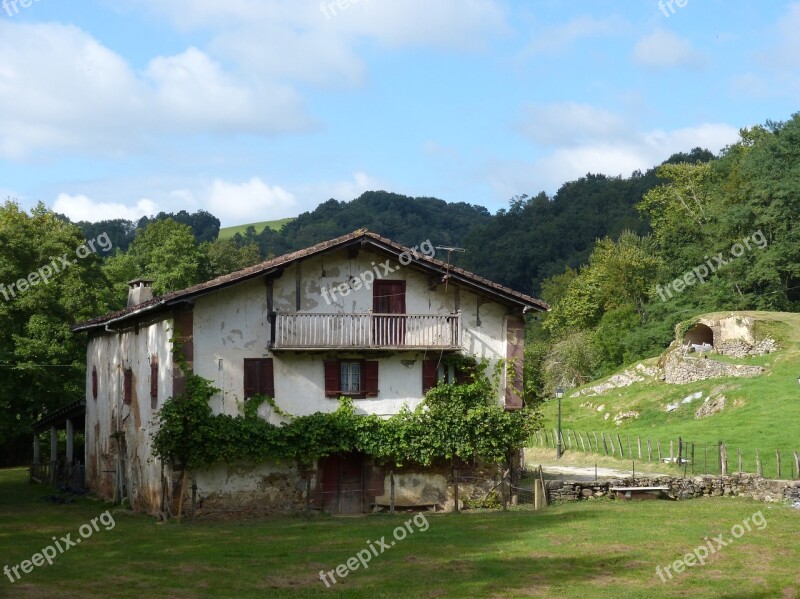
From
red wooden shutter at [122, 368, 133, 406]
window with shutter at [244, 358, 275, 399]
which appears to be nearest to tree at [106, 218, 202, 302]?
red wooden shutter at [122, 368, 133, 406]

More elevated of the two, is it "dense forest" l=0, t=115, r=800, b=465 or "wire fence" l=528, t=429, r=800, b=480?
"dense forest" l=0, t=115, r=800, b=465

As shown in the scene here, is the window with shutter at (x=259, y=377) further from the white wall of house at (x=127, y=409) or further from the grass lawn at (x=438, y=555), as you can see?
the grass lawn at (x=438, y=555)

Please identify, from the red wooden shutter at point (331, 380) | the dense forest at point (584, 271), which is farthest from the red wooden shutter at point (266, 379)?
the dense forest at point (584, 271)

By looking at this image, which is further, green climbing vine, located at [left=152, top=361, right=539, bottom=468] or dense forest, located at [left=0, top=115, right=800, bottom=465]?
dense forest, located at [left=0, top=115, right=800, bottom=465]

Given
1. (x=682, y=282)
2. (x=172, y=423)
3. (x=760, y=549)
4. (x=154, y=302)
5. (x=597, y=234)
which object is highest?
(x=597, y=234)

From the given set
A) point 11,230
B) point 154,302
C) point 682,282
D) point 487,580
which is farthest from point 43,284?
point 682,282

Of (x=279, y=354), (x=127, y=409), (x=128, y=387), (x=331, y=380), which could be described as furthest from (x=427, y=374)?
(x=127, y=409)

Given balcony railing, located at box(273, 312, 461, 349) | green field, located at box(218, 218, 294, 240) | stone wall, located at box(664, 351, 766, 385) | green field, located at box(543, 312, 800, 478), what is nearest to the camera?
balcony railing, located at box(273, 312, 461, 349)

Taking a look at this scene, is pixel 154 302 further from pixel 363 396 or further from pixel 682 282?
pixel 682 282

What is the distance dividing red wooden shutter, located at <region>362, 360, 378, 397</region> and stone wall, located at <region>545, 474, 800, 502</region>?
19.6ft

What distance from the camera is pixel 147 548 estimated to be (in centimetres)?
2370

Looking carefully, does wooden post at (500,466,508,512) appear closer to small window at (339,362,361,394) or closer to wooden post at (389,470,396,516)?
wooden post at (389,470,396,516)

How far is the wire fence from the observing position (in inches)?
1419

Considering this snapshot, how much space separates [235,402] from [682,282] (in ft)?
179
